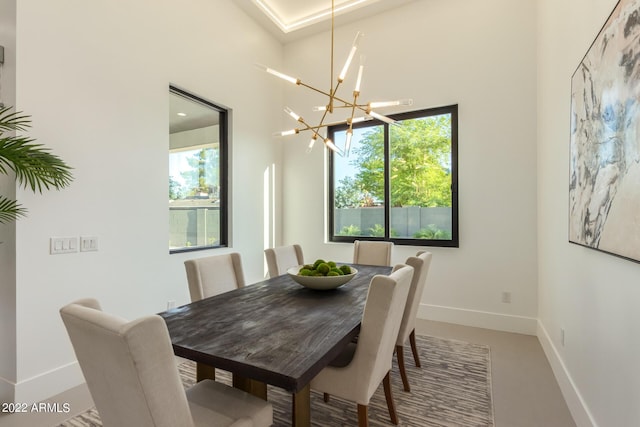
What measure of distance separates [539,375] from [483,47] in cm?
321

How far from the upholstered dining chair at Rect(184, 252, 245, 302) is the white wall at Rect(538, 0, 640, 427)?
212cm

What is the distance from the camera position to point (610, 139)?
1423 millimetres

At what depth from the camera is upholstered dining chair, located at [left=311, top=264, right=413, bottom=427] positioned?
138 centimetres

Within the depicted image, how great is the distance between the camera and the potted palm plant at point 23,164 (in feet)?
5.79

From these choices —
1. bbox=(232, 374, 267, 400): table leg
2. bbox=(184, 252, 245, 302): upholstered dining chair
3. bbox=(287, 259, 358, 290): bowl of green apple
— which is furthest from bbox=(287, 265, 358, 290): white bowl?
bbox=(232, 374, 267, 400): table leg

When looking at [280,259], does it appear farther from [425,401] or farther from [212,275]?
[425,401]

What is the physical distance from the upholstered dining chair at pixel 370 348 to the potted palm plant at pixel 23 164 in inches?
79.7

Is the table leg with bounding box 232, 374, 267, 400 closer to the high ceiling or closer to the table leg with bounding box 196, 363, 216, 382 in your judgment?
the table leg with bounding box 196, 363, 216, 382

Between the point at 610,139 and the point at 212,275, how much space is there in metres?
2.30

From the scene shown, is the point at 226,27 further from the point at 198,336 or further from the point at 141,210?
the point at 198,336

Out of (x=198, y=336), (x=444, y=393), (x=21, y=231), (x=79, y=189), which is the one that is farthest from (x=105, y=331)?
(x=444, y=393)

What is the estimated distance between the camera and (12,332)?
6.56ft

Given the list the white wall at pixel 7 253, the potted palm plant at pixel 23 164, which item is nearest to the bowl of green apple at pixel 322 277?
the potted palm plant at pixel 23 164

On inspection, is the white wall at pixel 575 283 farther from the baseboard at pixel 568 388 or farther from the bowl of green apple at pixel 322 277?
the bowl of green apple at pixel 322 277
